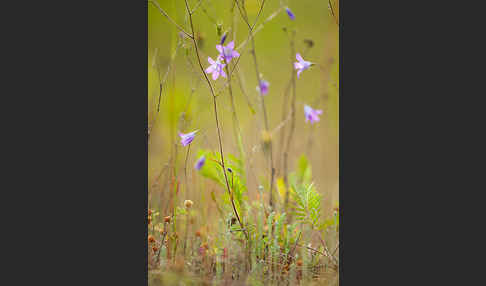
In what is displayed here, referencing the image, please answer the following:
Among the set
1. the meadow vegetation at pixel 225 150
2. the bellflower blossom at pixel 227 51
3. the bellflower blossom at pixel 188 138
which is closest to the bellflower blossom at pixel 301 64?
the meadow vegetation at pixel 225 150

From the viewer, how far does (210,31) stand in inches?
80.4

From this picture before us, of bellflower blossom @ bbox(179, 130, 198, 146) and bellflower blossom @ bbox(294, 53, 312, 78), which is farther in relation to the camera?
bellflower blossom @ bbox(294, 53, 312, 78)

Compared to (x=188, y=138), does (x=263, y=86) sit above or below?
above

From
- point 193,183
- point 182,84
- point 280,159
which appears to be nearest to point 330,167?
point 280,159

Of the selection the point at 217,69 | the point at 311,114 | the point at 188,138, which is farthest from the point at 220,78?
the point at 311,114

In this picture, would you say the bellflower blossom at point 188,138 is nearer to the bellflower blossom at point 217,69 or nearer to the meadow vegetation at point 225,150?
the meadow vegetation at point 225,150

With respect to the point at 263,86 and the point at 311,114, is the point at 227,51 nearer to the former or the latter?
the point at 263,86

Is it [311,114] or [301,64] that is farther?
[311,114]

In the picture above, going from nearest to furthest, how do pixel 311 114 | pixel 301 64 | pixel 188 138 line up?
pixel 188 138, pixel 301 64, pixel 311 114

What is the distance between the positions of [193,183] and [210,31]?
699mm

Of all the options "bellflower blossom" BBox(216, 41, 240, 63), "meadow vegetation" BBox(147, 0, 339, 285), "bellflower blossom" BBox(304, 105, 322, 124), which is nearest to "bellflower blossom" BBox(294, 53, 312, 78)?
"meadow vegetation" BBox(147, 0, 339, 285)

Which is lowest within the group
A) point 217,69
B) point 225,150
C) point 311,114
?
point 225,150

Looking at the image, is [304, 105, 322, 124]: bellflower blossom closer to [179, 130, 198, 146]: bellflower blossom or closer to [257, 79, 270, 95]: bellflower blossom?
[257, 79, 270, 95]: bellflower blossom

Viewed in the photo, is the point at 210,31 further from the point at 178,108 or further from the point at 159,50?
the point at 178,108
